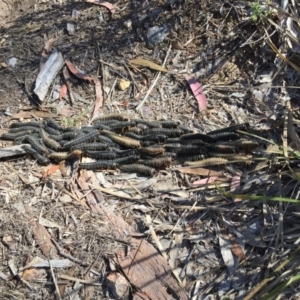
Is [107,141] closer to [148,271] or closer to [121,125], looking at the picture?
[121,125]

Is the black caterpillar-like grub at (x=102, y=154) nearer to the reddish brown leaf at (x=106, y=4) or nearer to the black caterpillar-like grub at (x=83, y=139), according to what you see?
the black caterpillar-like grub at (x=83, y=139)

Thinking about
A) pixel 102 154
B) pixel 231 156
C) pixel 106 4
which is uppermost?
pixel 106 4

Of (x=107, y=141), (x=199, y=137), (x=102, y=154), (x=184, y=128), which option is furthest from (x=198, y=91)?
(x=102, y=154)

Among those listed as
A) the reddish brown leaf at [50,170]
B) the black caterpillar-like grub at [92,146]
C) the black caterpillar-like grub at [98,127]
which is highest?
the black caterpillar-like grub at [98,127]

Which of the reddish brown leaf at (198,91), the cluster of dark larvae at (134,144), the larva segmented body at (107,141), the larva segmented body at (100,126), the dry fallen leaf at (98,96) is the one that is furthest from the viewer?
the dry fallen leaf at (98,96)

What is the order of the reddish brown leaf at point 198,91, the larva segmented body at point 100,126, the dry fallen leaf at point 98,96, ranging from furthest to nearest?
the dry fallen leaf at point 98,96, the reddish brown leaf at point 198,91, the larva segmented body at point 100,126

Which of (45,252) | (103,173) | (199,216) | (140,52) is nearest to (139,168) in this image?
(103,173)

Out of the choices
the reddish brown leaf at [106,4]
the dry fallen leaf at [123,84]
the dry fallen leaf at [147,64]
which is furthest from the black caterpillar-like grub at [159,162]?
the reddish brown leaf at [106,4]

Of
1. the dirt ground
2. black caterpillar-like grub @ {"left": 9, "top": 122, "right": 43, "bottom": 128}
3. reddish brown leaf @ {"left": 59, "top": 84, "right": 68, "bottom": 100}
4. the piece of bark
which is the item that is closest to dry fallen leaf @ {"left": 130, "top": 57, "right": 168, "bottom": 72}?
the dirt ground
